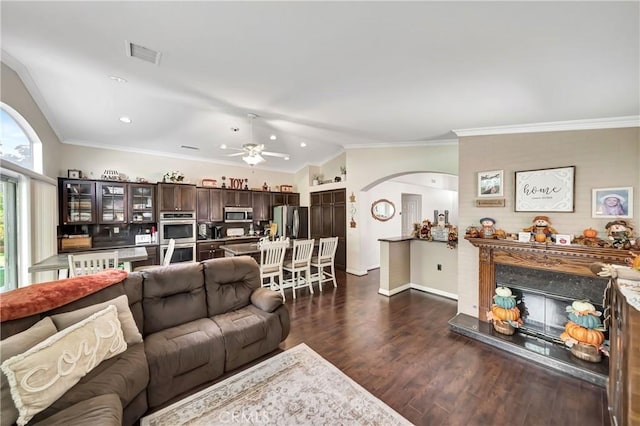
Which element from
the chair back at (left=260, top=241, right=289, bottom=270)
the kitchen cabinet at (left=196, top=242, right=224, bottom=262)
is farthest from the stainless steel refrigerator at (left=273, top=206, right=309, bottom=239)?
the chair back at (left=260, top=241, right=289, bottom=270)

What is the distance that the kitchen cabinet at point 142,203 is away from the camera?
17.0 ft

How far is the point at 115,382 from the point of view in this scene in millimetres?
1586

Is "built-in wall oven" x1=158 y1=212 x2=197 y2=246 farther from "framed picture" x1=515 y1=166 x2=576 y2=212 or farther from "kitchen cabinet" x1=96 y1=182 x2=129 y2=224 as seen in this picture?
"framed picture" x1=515 y1=166 x2=576 y2=212

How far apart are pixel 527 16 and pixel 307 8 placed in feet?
4.47

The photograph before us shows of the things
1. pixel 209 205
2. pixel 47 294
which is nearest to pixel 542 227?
pixel 47 294

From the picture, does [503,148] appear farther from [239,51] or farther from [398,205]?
[398,205]

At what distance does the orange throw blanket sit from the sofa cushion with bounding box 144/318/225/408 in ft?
2.04

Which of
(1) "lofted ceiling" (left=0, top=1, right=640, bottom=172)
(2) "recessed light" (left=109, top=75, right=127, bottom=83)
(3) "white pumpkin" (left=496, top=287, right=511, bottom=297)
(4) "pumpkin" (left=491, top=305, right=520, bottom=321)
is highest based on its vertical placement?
(2) "recessed light" (left=109, top=75, right=127, bottom=83)

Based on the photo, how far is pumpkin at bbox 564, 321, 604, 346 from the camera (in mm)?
2344

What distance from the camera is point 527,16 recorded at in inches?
58.5

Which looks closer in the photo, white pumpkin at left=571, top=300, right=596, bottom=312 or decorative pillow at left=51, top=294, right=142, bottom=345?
decorative pillow at left=51, top=294, right=142, bottom=345

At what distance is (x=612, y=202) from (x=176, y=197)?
698 centimetres

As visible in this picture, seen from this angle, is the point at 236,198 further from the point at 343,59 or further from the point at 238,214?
the point at 343,59

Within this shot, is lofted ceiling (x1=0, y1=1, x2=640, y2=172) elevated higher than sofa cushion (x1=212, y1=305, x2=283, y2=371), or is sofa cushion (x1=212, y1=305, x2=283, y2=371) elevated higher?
lofted ceiling (x1=0, y1=1, x2=640, y2=172)
